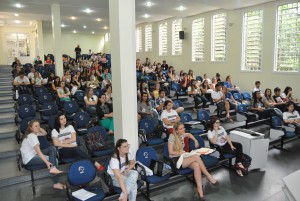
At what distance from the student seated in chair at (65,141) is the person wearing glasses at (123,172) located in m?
0.77

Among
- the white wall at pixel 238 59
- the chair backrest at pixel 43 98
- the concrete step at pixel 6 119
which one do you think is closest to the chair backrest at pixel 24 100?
the chair backrest at pixel 43 98

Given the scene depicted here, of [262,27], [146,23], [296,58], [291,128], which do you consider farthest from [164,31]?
[291,128]

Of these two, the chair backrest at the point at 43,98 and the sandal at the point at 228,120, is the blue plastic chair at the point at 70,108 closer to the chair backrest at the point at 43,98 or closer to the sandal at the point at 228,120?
the chair backrest at the point at 43,98

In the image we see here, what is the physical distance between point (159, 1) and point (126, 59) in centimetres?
673

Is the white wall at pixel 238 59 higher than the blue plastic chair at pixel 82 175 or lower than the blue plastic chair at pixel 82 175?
higher

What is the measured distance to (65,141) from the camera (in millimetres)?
4844

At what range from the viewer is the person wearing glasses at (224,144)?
5.25 metres

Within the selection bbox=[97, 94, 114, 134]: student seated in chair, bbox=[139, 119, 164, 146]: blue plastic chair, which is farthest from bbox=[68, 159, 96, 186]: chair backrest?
bbox=[97, 94, 114, 134]: student seated in chair

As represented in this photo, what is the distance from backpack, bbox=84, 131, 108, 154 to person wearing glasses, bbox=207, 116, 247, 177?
87.4 inches

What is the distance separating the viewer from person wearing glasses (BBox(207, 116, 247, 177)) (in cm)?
525

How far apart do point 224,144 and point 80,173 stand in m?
3.03

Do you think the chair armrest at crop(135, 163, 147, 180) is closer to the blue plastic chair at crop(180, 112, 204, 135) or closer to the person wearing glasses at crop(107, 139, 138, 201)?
the person wearing glasses at crop(107, 139, 138, 201)

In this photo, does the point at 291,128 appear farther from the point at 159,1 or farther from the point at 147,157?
the point at 159,1

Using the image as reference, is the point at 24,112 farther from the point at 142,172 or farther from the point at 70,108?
the point at 142,172
